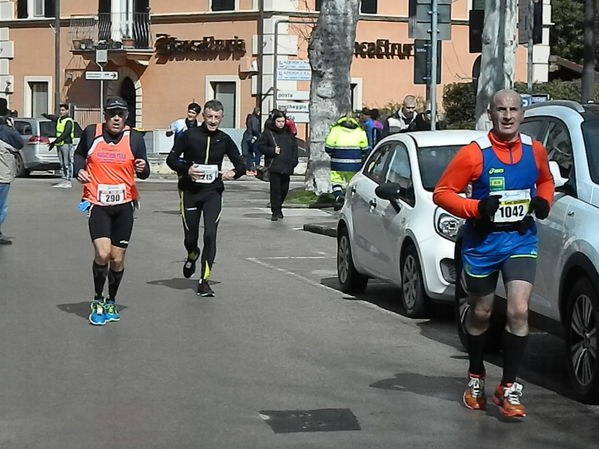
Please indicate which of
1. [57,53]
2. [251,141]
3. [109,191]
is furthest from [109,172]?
[57,53]

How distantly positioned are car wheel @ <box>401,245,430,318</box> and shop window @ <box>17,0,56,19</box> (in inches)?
1552

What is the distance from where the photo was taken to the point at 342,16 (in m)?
26.9

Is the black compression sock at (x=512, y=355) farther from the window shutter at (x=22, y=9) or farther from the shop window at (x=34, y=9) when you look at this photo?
the window shutter at (x=22, y=9)

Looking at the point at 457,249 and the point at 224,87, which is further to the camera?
the point at 224,87

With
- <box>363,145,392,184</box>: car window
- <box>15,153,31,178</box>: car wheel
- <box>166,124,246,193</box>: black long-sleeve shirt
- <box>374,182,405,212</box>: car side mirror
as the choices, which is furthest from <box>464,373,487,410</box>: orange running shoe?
<box>15,153,31,178</box>: car wheel

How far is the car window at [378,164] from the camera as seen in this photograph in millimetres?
13078

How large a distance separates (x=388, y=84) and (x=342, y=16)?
19240 millimetres

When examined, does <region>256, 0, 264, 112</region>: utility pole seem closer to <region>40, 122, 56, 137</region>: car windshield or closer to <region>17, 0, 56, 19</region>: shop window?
<region>17, 0, 56, 19</region>: shop window

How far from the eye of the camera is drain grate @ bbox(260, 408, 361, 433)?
7656mm

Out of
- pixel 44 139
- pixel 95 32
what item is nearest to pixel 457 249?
pixel 44 139

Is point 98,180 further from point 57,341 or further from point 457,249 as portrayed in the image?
point 457,249

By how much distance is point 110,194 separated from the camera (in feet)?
37.9

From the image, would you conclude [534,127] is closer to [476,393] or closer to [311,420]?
[476,393]

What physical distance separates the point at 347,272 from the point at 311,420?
598 centimetres
